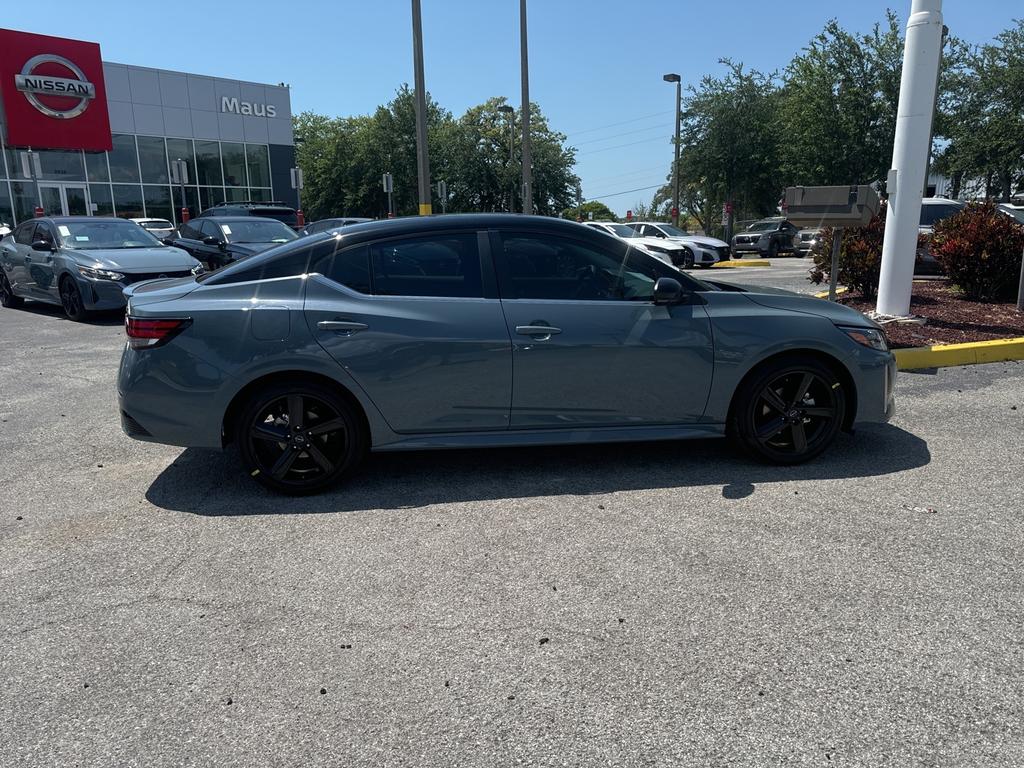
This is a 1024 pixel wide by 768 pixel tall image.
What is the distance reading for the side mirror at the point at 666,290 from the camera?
14.8 feet

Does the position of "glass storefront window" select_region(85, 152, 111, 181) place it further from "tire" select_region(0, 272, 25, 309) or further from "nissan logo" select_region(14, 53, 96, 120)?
"tire" select_region(0, 272, 25, 309)

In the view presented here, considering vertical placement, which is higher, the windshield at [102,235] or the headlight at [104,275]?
the windshield at [102,235]

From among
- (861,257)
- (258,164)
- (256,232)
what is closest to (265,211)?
(256,232)

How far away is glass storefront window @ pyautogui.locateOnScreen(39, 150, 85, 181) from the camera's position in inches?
1148

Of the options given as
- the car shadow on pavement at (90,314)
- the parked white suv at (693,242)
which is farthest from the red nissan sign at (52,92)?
the parked white suv at (693,242)

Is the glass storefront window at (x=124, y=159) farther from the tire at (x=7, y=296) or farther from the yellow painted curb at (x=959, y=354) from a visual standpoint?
the yellow painted curb at (x=959, y=354)

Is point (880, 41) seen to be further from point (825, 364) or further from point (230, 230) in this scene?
point (825, 364)

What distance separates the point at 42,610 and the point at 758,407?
394 cm

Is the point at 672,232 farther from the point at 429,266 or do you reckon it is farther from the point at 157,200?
the point at 157,200

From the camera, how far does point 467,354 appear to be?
14.4ft

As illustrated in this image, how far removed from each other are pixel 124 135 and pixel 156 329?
31.9 m

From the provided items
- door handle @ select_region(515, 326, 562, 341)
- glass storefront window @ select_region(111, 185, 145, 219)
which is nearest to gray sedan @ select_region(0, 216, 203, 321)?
door handle @ select_region(515, 326, 562, 341)

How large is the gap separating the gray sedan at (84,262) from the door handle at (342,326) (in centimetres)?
686

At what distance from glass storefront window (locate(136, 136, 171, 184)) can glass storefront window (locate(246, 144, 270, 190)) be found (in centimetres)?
420
